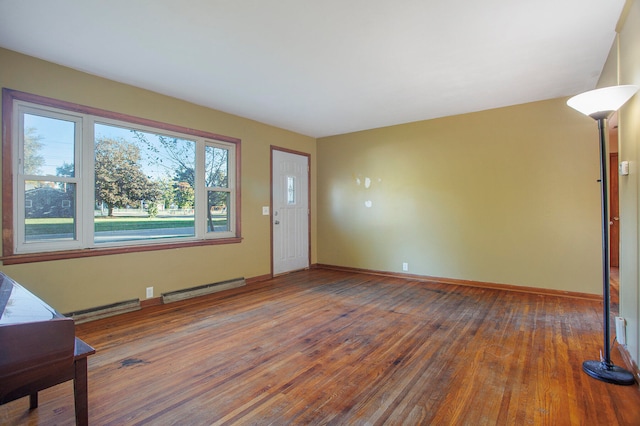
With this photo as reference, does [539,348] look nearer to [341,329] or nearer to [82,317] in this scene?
[341,329]

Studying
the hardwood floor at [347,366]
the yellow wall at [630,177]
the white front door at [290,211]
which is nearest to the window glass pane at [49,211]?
the hardwood floor at [347,366]

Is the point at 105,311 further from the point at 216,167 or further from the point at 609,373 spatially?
the point at 609,373

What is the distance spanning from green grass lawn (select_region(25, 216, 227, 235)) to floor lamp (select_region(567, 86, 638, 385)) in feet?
14.2

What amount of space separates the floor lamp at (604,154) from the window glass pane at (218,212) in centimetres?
418

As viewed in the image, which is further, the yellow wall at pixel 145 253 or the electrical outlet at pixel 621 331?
the yellow wall at pixel 145 253

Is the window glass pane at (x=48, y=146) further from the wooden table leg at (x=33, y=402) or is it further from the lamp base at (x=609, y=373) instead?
the lamp base at (x=609, y=373)

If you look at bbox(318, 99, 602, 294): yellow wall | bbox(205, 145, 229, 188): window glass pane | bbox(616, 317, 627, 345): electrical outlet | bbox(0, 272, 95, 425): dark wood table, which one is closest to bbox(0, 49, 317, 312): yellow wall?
bbox(205, 145, 229, 188): window glass pane

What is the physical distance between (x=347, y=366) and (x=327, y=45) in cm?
272

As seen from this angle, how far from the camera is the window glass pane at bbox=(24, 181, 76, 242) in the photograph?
3.00 meters

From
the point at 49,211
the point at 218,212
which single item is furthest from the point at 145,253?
the point at 218,212

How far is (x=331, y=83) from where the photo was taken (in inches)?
142

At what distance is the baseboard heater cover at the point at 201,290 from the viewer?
393 centimetres

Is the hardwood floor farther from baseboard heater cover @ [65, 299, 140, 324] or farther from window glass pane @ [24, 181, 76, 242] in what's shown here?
window glass pane @ [24, 181, 76, 242]

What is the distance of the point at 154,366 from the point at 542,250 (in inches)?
187
